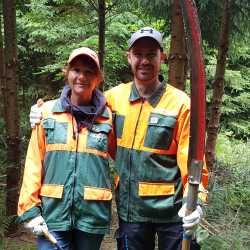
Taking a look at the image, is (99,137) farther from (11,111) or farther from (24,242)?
(24,242)

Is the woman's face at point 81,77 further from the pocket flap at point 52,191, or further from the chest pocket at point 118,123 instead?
the pocket flap at point 52,191

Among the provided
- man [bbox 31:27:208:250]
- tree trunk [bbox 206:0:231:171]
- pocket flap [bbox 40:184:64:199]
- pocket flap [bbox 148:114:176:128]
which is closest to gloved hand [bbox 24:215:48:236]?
pocket flap [bbox 40:184:64:199]

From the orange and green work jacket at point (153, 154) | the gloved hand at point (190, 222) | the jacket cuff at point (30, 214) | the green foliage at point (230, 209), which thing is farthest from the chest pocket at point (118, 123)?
the green foliage at point (230, 209)

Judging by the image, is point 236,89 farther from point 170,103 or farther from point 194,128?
point 194,128

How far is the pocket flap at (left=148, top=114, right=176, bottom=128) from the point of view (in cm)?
303

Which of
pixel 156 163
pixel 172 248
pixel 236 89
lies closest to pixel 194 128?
pixel 156 163

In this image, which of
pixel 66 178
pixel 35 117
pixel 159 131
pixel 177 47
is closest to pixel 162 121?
pixel 159 131

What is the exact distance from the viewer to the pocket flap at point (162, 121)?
3.03 meters

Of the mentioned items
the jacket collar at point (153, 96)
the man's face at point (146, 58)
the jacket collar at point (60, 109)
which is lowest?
the jacket collar at point (60, 109)

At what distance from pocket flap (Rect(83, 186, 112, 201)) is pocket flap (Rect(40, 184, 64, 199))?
16cm

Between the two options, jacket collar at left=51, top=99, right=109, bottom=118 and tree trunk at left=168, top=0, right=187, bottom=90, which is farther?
tree trunk at left=168, top=0, right=187, bottom=90

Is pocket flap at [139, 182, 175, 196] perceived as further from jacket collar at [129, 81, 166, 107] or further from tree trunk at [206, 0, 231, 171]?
tree trunk at [206, 0, 231, 171]

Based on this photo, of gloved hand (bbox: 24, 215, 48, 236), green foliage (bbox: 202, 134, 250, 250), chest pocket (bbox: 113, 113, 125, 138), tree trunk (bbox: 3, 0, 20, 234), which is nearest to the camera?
gloved hand (bbox: 24, 215, 48, 236)

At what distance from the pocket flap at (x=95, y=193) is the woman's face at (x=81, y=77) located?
24.2 inches
